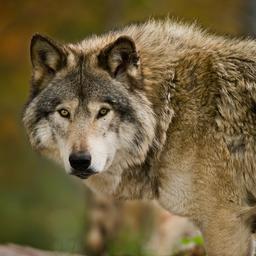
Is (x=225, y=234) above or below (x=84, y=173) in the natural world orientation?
below

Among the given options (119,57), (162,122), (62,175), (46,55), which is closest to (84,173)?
(162,122)

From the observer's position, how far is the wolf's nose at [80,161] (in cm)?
675

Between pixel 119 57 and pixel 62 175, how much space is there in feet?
55.9

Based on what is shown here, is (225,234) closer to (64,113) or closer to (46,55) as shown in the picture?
(64,113)

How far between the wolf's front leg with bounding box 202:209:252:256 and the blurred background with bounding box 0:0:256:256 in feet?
10.6

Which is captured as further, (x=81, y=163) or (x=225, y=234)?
(x=225, y=234)

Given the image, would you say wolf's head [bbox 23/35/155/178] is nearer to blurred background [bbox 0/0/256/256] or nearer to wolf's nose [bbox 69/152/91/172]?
wolf's nose [bbox 69/152/91/172]

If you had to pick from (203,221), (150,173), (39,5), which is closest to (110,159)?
(150,173)

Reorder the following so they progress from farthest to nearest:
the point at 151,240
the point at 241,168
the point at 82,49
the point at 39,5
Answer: the point at 39,5 → the point at 151,240 → the point at 82,49 → the point at 241,168

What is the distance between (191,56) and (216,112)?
60 cm

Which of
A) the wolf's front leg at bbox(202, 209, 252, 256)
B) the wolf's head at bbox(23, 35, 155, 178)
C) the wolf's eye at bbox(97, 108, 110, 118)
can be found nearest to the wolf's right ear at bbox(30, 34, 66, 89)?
the wolf's head at bbox(23, 35, 155, 178)

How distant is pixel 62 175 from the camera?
23969 mm

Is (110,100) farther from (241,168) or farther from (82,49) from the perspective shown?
(241,168)

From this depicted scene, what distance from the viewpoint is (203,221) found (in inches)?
278
